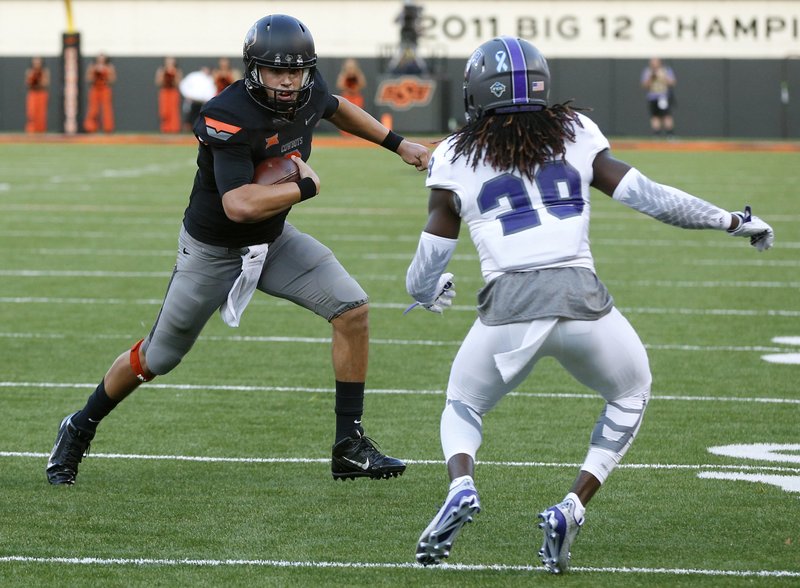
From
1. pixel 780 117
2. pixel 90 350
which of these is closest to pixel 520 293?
pixel 90 350

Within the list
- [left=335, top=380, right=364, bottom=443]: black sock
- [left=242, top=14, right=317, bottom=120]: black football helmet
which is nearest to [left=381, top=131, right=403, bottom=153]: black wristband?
[left=242, top=14, right=317, bottom=120]: black football helmet

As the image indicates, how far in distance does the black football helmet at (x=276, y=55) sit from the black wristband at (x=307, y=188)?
0.31 m

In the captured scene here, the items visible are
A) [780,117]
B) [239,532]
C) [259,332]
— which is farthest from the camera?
[780,117]

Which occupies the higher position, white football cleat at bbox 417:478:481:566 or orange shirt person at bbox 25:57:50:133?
orange shirt person at bbox 25:57:50:133

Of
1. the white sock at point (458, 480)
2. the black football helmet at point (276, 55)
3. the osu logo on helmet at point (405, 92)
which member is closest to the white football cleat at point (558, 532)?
the white sock at point (458, 480)

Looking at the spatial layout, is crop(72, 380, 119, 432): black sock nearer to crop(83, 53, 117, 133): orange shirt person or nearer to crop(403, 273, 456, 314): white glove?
crop(403, 273, 456, 314): white glove

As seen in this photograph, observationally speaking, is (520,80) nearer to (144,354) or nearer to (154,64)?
(144,354)

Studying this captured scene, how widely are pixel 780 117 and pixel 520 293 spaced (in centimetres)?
3361

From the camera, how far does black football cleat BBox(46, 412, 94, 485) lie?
565cm

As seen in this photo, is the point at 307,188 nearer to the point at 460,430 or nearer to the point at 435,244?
the point at 435,244

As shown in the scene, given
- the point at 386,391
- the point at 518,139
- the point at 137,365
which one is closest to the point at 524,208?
the point at 518,139

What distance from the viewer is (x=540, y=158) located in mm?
4348

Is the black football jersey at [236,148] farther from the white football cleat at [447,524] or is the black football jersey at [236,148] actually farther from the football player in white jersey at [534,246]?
the white football cleat at [447,524]

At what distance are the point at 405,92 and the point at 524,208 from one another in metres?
29.7
